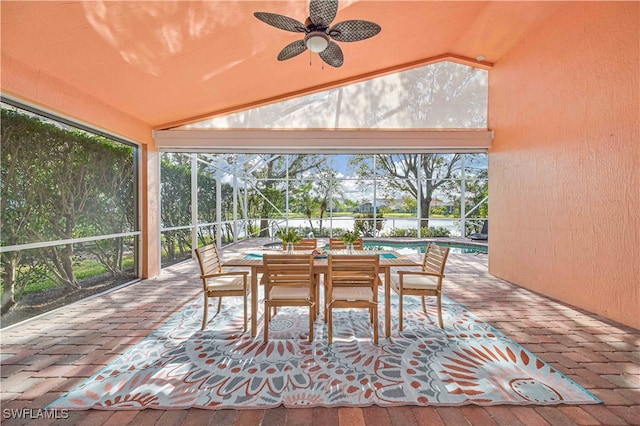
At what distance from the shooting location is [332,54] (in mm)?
Answer: 2492

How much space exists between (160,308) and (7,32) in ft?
8.99

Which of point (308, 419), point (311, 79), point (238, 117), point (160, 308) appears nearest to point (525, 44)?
point (311, 79)

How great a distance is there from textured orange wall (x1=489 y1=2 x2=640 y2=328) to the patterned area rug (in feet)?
5.04

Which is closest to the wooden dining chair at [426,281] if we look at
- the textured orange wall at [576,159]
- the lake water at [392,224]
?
the textured orange wall at [576,159]

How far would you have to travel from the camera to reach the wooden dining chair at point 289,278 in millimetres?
2305

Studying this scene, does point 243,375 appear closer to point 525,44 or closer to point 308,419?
point 308,419

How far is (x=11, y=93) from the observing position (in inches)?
97.3

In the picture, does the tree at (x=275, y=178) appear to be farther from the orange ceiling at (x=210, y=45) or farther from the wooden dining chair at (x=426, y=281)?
the wooden dining chair at (x=426, y=281)

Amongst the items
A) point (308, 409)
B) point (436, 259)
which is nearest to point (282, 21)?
point (436, 259)

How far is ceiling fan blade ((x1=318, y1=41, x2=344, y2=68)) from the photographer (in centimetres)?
238

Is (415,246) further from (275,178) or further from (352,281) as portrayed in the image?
(352,281)

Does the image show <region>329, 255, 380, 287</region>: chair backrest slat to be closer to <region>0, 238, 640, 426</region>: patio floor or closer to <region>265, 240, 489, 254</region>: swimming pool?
<region>0, 238, 640, 426</region>: patio floor

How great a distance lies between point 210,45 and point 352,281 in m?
2.72

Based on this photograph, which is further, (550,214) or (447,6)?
(550,214)
